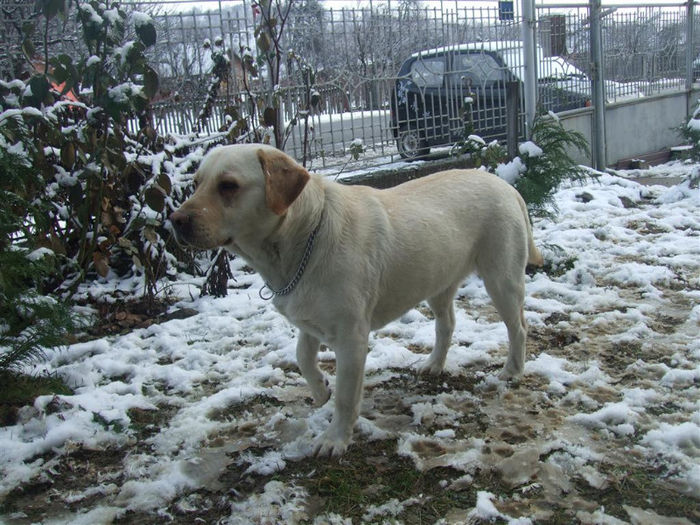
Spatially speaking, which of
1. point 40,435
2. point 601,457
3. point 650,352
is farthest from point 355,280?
point 650,352

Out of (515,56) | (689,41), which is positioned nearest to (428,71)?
(515,56)

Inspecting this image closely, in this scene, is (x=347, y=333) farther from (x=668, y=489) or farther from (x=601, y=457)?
(x=668, y=489)

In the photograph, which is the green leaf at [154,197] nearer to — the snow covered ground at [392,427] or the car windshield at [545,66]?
the snow covered ground at [392,427]

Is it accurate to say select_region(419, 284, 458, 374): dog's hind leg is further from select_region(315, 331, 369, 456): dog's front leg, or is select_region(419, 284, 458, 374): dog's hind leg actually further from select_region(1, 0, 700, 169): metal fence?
select_region(1, 0, 700, 169): metal fence

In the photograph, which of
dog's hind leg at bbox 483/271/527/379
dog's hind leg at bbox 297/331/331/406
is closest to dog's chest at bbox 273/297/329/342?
dog's hind leg at bbox 297/331/331/406

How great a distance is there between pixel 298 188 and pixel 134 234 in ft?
10.3

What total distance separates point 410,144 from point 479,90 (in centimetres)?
180

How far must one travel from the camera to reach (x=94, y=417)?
3.36 meters

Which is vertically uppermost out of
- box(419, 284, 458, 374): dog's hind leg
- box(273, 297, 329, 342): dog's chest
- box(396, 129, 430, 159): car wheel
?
box(396, 129, 430, 159): car wheel

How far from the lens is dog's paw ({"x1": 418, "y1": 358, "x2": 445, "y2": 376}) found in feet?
12.7

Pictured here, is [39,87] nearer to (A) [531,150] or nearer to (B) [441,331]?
(B) [441,331]

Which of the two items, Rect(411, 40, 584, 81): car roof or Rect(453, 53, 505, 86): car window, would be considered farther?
Rect(453, 53, 505, 86): car window

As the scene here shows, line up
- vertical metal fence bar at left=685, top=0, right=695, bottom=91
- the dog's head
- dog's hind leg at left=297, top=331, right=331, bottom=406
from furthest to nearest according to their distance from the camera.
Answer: vertical metal fence bar at left=685, top=0, right=695, bottom=91, dog's hind leg at left=297, top=331, right=331, bottom=406, the dog's head

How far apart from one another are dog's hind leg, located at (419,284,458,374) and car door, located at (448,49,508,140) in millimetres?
5400
